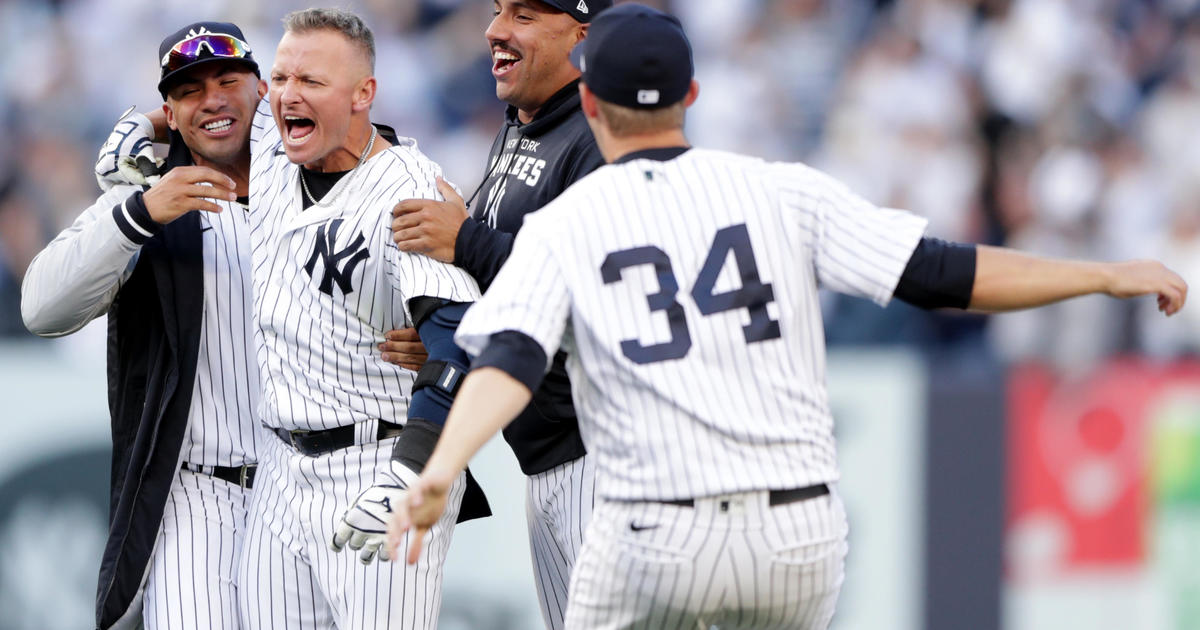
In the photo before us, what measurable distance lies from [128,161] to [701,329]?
2.01 metres

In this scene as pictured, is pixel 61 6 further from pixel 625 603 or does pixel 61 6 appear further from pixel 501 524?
pixel 625 603

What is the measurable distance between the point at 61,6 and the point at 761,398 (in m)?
8.35

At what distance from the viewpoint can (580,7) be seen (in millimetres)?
4492

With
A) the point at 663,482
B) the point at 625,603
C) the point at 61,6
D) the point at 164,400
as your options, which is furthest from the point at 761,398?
the point at 61,6

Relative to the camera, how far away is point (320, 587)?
4.11 m

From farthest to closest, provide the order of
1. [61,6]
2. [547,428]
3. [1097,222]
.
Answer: [61,6] → [1097,222] → [547,428]

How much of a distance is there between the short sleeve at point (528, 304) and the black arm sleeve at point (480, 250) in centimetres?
75

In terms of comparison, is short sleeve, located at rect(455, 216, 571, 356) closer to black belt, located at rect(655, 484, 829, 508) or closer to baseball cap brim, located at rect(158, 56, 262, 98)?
black belt, located at rect(655, 484, 829, 508)

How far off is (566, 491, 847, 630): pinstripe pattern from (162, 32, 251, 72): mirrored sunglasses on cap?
Result: 1.88m

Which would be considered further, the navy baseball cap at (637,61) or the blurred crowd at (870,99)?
the blurred crowd at (870,99)

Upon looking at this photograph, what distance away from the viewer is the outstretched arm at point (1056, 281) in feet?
10.7

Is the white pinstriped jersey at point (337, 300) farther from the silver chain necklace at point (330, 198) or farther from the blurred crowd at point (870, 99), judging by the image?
the blurred crowd at point (870, 99)

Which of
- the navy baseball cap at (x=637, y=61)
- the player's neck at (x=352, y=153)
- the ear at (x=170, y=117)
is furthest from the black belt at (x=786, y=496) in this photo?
the ear at (x=170, y=117)

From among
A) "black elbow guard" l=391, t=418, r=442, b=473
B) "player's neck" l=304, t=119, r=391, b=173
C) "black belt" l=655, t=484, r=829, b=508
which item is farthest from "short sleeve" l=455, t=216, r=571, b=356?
"player's neck" l=304, t=119, r=391, b=173
